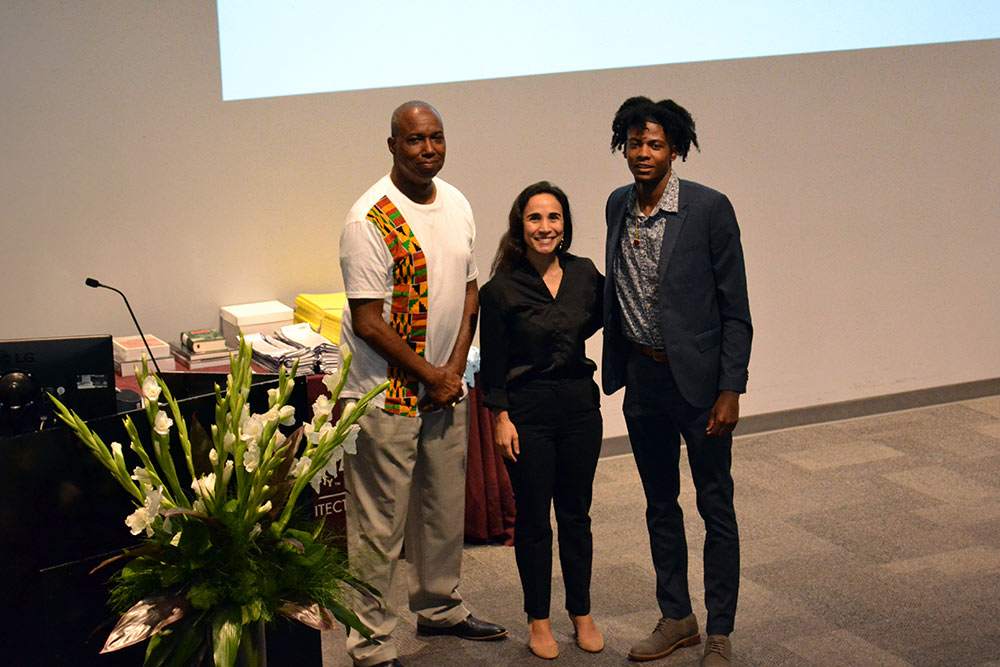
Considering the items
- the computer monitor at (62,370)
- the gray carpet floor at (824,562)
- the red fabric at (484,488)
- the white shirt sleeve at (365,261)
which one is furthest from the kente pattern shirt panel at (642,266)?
the computer monitor at (62,370)

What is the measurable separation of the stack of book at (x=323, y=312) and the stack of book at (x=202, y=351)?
31 cm

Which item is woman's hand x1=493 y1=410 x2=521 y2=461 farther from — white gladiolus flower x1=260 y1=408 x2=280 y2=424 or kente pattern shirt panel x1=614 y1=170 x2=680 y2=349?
white gladiolus flower x1=260 y1=408 x2=280 y2=424

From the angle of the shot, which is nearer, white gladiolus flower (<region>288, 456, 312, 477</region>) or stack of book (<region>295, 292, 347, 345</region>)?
white gladiolus flower (<region>288, 456, 312, 477</region>)

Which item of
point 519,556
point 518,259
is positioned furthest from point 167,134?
point 519,556

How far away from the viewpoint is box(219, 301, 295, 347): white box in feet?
13.1

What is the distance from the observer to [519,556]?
124 inches

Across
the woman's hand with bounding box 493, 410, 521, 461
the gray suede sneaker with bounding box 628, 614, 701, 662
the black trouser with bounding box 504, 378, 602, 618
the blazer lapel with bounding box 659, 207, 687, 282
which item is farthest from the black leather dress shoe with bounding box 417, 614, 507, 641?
the blazer lapel with bounding box 659, 207, 687, 282

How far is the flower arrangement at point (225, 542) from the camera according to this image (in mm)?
1667

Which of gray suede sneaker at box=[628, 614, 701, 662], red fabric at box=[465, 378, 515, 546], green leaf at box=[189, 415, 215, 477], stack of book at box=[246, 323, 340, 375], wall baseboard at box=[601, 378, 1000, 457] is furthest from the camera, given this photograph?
wall baseboard at box=[601, 378, 1000, 457]

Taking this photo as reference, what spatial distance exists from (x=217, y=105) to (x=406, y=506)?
1.76 m

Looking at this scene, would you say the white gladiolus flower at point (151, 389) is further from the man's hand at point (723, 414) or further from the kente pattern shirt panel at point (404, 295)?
the man's hand at point (723, 414)

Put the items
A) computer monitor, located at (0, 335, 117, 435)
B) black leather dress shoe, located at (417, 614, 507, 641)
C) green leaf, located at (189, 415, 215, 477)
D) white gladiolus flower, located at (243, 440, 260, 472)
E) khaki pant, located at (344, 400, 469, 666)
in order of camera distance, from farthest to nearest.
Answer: black leather dress shoe, located at (417, 614, 507, 641)
khaki pant, located at (344, 400, 469, 666)
computer monitor, located at (0, 335, 117, 435)
green leaf, located at (189, 415, 215, 477)
white gladiolus flower, located at (243, 440, 260, 472)

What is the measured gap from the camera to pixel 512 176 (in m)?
4.60

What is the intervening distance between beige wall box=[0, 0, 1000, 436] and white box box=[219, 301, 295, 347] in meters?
0.08
